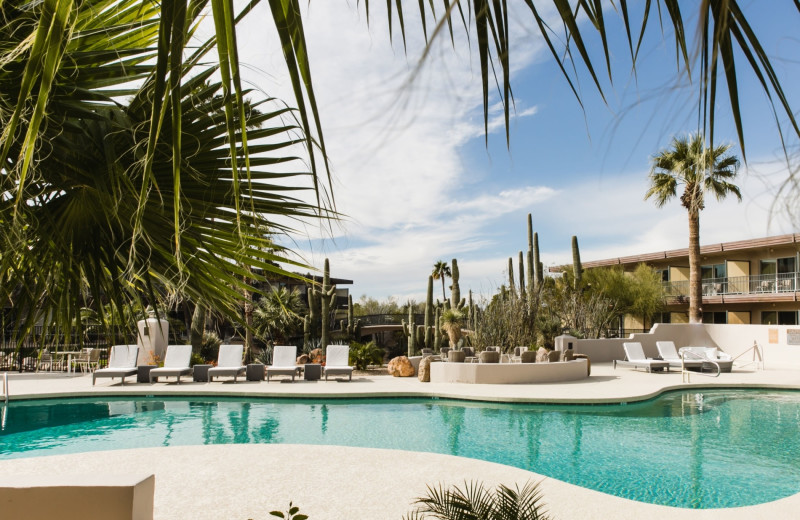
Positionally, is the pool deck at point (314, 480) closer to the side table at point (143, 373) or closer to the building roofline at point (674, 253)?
the side table at point (143, 373)

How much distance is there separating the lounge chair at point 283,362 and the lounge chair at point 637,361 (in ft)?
33.4

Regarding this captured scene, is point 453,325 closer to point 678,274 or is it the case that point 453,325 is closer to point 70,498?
point 70,498

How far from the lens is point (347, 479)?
21.2 feet

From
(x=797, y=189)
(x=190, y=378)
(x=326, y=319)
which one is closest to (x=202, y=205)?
(x=797, y=189)

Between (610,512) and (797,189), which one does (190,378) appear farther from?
(797,189)

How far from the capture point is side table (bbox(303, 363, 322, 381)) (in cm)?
1566

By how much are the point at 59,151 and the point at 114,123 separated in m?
0.22

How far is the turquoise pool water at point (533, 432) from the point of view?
295 inches

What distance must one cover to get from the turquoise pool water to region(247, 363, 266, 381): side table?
2.29 metres

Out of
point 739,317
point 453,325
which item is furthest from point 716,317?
point 453,325

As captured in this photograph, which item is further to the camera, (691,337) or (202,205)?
(691,337)

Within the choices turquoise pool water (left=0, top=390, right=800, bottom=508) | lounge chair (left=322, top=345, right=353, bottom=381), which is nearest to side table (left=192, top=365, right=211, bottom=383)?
turquoise pool water (left=0, top=390, right=800, bottom=508)

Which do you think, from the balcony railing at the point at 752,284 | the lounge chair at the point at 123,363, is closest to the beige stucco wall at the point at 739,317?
the balcony railing at the point at 752,284

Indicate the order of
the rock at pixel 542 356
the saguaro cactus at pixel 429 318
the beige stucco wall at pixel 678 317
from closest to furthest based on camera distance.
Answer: the rock at pixel 542 356
the saguaro cactus at pixel 429 318
the beige stucco wall at pixel 678 317
